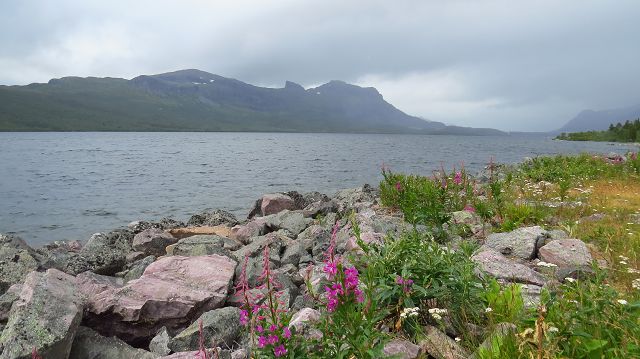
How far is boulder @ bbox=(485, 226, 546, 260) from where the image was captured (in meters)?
7.70

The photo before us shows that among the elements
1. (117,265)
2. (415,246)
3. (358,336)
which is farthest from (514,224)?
(117,265)

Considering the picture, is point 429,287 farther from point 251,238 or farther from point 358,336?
point 251,238

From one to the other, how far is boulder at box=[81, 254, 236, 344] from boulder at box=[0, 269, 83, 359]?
496 mm

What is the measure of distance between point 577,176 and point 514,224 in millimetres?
11101

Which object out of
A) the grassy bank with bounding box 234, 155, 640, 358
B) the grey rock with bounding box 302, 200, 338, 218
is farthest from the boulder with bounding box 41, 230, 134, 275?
the grey rock with bounding box 302, 200, 338, 218

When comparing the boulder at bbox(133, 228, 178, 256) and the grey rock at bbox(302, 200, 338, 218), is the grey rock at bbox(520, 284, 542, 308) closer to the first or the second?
the boulder at bbox(133, 228, 178, 256)

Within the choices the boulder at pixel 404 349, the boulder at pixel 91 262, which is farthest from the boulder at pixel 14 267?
the boulder at pixel 404 349

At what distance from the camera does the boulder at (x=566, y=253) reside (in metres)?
6.83

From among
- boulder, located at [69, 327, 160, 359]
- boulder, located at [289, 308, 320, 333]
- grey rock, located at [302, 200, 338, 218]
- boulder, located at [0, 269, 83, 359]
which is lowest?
grey rock, located at [302, 200, 338, 218]

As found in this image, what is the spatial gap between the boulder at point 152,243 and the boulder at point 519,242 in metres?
9.94

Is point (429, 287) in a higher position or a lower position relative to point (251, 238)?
higher

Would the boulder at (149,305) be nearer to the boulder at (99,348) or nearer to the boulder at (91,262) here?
the boulder at (99,348)

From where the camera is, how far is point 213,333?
5.60 metres

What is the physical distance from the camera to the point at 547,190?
15164 mm
